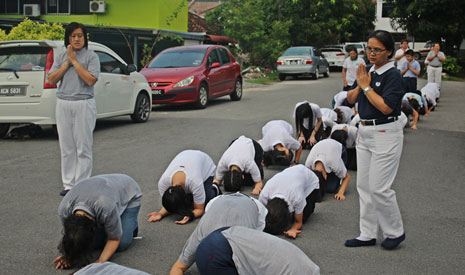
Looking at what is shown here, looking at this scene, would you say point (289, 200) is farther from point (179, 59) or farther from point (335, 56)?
point (335, 56)

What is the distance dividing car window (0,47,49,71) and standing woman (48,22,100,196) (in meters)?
3.86

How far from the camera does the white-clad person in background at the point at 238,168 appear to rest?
6.84 meters

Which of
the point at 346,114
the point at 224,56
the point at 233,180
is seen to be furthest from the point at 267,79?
the point at 233,180

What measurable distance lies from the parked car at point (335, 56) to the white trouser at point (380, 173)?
113ft

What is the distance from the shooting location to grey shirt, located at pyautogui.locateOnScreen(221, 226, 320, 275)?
3.31 metres

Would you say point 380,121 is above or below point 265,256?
above

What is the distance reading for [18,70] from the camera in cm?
1041

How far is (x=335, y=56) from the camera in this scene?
3922 cm

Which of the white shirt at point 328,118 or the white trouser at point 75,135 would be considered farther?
the white shirt at point 328,118

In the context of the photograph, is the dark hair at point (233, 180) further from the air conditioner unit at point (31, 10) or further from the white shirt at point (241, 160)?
the air conditioner unit at point (31, 10)

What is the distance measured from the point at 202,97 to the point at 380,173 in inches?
458

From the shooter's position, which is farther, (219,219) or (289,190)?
(289,190)

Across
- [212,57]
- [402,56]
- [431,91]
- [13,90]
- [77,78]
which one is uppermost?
[402,56]

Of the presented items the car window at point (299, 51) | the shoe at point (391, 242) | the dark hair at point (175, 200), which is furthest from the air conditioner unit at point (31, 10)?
the shoe at point (391, 242)
